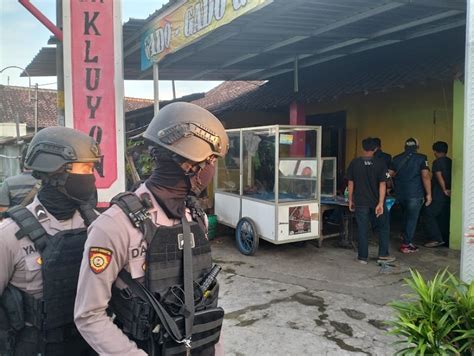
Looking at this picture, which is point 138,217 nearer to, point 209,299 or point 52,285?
point 209,299

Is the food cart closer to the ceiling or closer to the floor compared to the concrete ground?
closer to the ceiling

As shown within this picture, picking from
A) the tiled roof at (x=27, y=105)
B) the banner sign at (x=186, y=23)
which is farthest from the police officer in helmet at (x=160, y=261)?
the tiled roof at (x=27, y=105)

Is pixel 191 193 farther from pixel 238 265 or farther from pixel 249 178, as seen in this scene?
pixel 249 178

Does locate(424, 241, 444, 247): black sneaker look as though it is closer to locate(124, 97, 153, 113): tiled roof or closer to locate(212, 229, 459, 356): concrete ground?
locate(212, 229, 459, 356): concrete ground

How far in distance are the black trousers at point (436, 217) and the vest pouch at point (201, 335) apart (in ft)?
19.5

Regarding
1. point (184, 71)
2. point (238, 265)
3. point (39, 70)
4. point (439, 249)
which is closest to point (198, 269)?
point (238, 265)

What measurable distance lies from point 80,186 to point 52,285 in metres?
0.44

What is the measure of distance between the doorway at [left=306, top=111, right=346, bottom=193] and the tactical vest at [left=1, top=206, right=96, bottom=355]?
28.3 feet

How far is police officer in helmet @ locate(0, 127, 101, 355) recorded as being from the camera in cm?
173

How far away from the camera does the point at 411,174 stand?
648 centimetres

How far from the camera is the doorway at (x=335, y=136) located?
1027cm

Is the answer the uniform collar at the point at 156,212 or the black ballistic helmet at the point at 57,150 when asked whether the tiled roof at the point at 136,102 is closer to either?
the black ballistic helmet at the point at 57,150

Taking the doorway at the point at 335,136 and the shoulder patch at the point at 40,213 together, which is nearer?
the shoulder patch at the point at 40,213

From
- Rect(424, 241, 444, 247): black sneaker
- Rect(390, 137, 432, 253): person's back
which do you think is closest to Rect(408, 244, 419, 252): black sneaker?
Rect(390, 137, 432, 253): person's back
